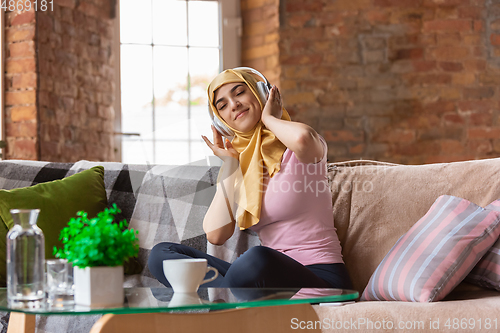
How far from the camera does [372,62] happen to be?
3.14 meters

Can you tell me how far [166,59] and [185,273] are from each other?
2.47 metres

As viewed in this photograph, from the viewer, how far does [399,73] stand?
10.3 feet

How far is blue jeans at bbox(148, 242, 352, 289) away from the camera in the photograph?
122 cm

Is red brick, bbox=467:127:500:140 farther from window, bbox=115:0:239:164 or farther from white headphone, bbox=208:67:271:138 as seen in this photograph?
white headphone, bbox=208:67:271:138

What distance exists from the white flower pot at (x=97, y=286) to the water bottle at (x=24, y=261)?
0.09m

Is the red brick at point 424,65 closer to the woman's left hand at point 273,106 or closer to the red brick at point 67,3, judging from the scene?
the woman's left hand at point 273,106

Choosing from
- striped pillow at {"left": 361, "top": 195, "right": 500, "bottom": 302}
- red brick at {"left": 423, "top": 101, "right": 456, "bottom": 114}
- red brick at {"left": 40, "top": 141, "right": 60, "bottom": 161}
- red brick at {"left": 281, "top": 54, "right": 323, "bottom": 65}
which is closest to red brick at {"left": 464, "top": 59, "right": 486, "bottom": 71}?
red brick at {"left": 423, "top": 101, "right": 456, "bottom": 114}

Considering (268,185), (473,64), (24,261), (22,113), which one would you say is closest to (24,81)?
(22,113)

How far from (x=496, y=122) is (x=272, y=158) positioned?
2.16 m

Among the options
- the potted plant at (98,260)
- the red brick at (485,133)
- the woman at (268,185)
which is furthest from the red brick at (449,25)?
the potted plant at (98,260)

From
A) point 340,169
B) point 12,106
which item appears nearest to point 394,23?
point 340,169

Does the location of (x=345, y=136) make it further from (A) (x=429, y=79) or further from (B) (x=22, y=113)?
(B) (x=22, y=113)

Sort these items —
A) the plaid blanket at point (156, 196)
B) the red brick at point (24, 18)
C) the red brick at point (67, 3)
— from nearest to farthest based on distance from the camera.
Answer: the plaid blanket at point (156, 196) < the red brick at point (24, 18) < the red brick at point (67, 3)

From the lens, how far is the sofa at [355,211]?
1.26 metres
